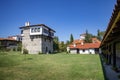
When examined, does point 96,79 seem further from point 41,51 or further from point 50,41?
point 50,41

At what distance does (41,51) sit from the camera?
45.8 m

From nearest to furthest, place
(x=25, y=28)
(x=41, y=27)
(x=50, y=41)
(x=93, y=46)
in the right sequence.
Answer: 1. (x=41, y=27)
2. (x=25, y=28)
3. (x=50, y=41)
4. (x=93, y=46)

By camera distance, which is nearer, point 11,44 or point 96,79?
point 96,79

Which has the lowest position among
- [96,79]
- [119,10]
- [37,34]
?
[96,79]

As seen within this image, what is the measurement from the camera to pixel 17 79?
8781mm

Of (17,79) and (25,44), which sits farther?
(25,44)

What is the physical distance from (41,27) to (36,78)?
3754 centimetres

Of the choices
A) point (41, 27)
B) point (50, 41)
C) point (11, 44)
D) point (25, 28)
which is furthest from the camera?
point (11, 44)

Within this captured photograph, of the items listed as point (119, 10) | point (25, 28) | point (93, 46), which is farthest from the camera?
point (93, 46)

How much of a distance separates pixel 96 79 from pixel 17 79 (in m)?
4.69

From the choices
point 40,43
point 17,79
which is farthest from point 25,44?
point 17,79

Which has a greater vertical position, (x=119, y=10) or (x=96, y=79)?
(x=119, y=10)

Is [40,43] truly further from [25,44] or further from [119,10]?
[119,10]

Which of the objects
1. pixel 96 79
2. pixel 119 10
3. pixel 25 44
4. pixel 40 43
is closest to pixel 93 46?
pixel 40 43
